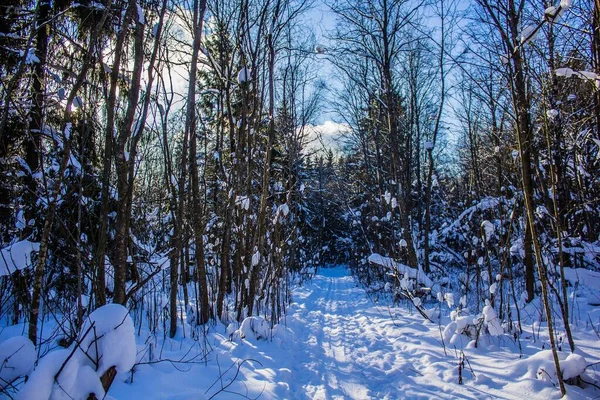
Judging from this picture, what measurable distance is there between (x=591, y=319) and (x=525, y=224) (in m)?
1.33

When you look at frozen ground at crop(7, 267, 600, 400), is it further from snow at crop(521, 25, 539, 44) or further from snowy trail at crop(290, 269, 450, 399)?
snow at crop(521, 25, 539, 44)

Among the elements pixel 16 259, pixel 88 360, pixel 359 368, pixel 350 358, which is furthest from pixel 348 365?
pixel 16 259

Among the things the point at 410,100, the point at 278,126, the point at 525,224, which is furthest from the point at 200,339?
the point at 410,100

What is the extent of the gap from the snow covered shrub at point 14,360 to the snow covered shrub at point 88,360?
0.68 feet

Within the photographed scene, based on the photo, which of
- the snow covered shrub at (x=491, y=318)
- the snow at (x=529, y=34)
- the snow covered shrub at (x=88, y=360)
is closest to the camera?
the snow covered shrub at (x=88, y=360)

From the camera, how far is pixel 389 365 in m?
3.72

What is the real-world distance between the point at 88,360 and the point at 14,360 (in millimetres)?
354

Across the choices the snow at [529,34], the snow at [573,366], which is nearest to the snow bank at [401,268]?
the snow at [573,366]

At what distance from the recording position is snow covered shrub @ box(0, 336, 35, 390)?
5.25 feet

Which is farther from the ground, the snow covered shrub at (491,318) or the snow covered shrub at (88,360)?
the snow covered shrub at (88,360)

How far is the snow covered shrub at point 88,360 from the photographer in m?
1.43

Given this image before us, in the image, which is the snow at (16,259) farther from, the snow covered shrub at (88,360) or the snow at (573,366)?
the snow at (573,366)

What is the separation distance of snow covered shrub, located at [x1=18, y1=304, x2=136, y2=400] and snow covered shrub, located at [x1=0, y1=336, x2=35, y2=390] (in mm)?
209

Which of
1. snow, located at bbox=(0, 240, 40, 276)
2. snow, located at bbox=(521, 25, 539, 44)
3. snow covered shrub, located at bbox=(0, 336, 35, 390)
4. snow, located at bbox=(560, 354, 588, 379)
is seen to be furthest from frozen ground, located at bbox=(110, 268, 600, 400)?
snow, located at bbox=(521, 25, 539, 44)
